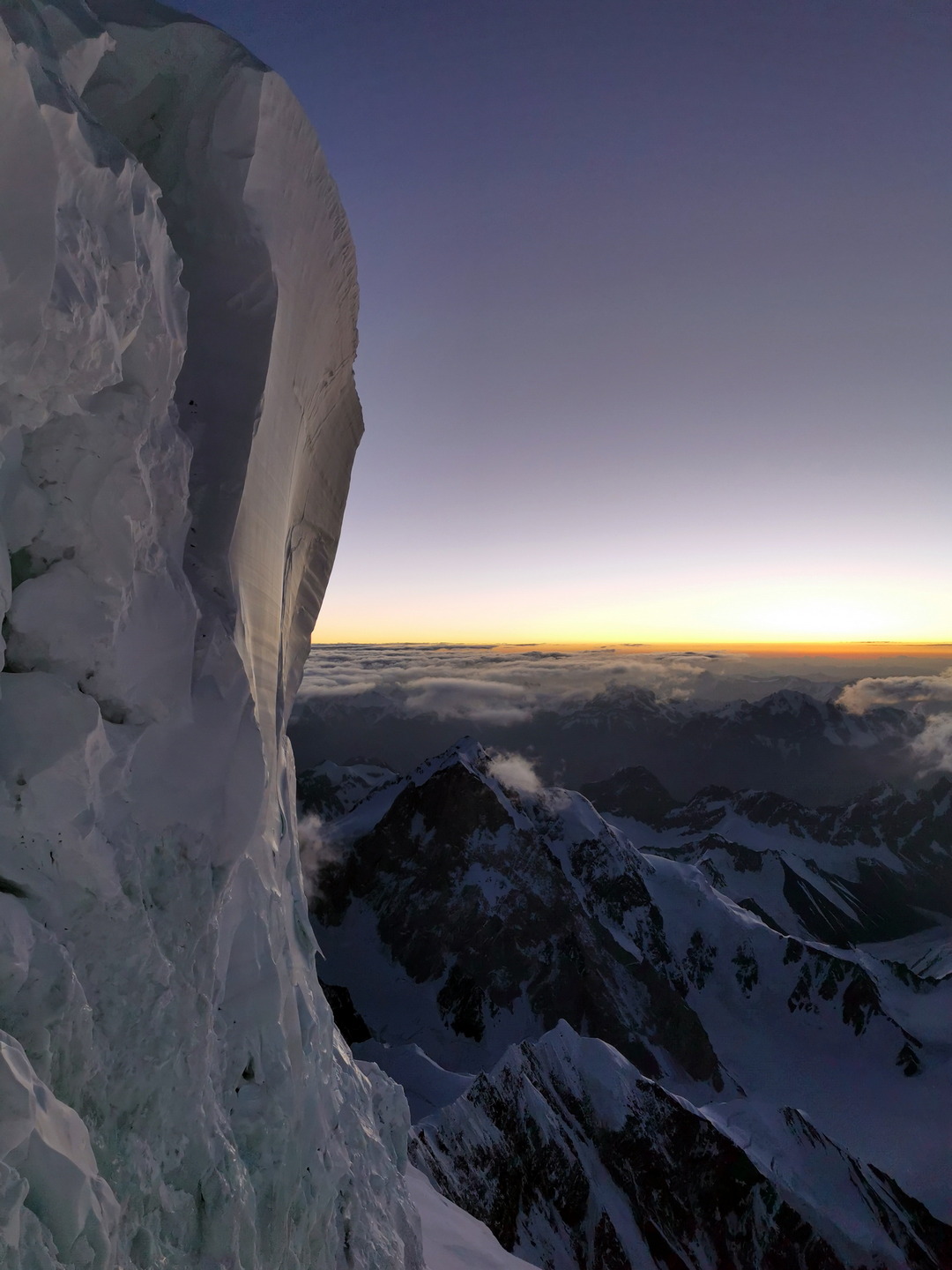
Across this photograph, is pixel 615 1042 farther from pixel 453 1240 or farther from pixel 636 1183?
pixel 453 1240

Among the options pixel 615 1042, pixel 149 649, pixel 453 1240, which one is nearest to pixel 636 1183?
pixel 453 1240

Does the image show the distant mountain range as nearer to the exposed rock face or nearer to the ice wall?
the exposed rock face

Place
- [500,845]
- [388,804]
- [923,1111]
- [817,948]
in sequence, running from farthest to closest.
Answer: [388,804] → [817,948] → [500,845] → [923,1111]

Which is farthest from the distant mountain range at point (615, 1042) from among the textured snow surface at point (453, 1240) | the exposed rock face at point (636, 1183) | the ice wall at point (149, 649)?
the ice wall at point (149, 649)

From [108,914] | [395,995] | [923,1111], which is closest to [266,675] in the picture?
[108,914]

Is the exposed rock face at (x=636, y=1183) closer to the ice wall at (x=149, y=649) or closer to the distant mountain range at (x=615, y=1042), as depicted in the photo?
the distant mountain range at (x=615, y=1042)

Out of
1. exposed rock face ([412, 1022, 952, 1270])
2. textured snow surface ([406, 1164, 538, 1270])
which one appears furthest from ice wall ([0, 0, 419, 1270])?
exposed rock face ([412, 1022, 952, 1270])

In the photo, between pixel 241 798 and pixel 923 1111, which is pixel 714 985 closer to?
pixel 923 1111
